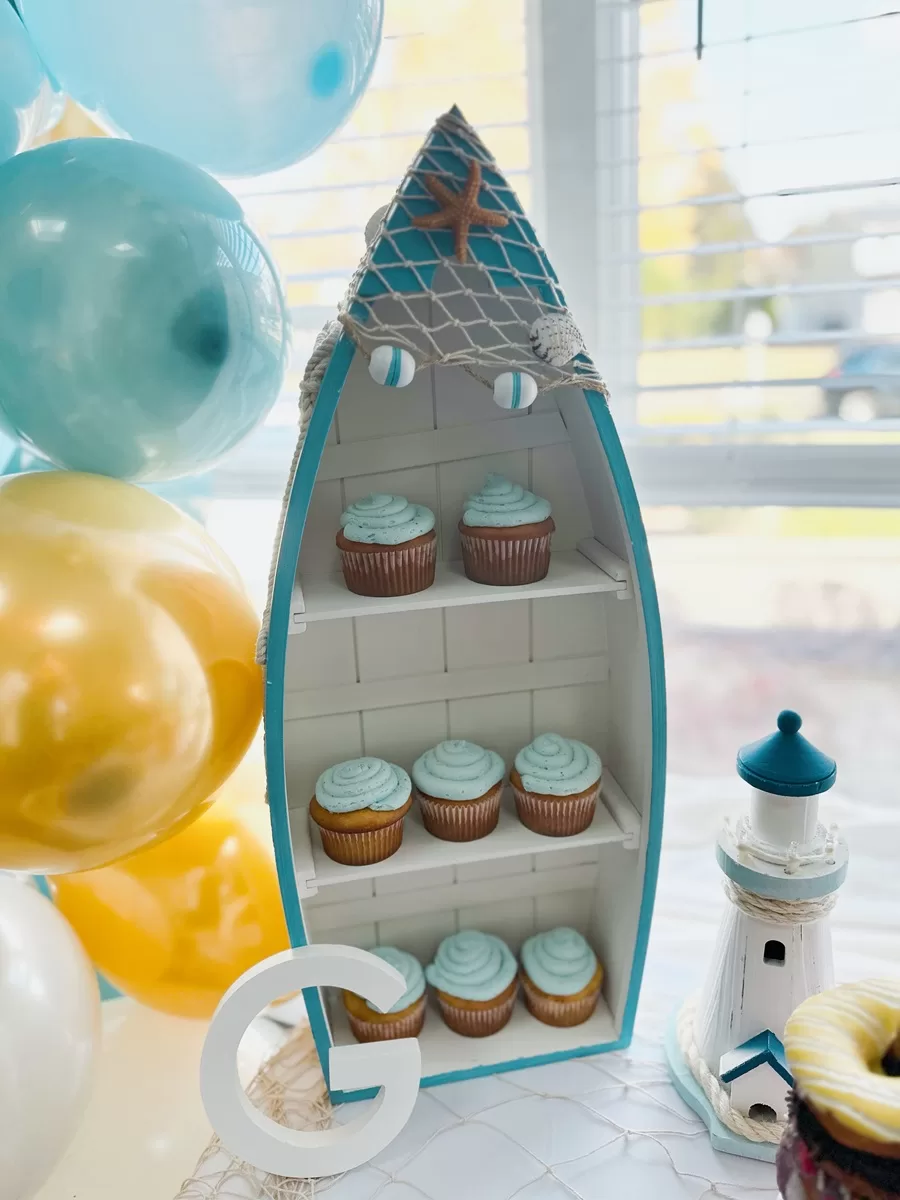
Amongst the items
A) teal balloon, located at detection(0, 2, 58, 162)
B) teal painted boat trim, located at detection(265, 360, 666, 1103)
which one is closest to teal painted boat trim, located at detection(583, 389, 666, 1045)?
teal painted boat trim, located at detection(265, 360, 666, 1103)

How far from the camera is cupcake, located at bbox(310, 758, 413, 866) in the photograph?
1175mm

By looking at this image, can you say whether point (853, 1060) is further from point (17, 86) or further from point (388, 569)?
point (17, 86)

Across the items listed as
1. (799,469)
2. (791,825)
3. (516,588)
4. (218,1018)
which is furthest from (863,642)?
(218,1018)

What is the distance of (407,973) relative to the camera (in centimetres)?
133

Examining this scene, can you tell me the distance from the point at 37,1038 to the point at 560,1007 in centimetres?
69

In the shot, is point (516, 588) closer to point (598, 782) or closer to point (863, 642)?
point (598, 782)

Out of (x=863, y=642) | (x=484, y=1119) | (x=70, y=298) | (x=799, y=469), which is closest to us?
(x=70, y=298)

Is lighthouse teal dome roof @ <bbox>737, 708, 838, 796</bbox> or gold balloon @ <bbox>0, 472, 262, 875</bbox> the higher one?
gold balloon @ <bbox>0, 472, 262, 875</bbox>

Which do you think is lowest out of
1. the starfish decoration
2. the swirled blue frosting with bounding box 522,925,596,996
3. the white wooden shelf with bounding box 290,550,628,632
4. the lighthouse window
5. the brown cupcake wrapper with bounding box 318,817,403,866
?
the swirled blue frosting with bounding box 522,925,596,996

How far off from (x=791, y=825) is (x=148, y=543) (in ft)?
2.63

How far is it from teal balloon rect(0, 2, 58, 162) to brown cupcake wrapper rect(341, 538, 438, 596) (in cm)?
57

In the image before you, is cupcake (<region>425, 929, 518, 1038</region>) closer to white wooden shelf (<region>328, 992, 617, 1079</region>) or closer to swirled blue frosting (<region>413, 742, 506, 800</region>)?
white wooden shelf (<region>328, 992, 617, 1079</region>)

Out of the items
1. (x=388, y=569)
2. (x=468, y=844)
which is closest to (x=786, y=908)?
(x=468, y=844)

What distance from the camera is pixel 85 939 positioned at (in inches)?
49.4
